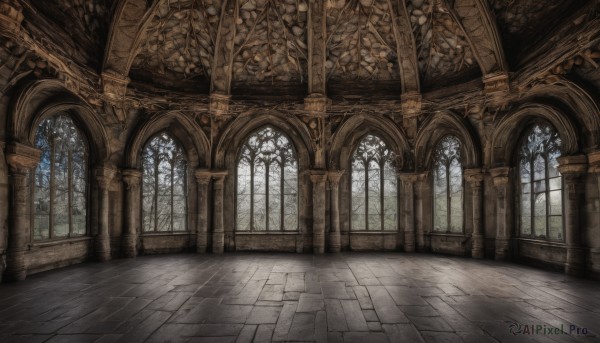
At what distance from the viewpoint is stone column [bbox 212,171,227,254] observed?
12.2 m

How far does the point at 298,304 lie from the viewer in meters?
5.98

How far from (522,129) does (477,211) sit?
8.72 feet

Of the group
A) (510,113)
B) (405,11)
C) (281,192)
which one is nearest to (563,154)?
(510,113)

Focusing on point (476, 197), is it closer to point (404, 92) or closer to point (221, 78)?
point (404, 92)

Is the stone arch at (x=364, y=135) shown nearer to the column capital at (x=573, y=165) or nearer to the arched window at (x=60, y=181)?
the column capital at (x=573, y=165)

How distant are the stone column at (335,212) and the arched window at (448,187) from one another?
329 cm

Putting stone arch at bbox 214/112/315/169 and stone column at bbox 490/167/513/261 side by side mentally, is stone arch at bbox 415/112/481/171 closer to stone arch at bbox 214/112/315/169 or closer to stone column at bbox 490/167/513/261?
stone column at bbox 490/167/513/261

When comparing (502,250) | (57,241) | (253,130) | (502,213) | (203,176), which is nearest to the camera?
(57,241)

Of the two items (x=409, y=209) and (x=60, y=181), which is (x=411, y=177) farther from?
(x=60, y=181)

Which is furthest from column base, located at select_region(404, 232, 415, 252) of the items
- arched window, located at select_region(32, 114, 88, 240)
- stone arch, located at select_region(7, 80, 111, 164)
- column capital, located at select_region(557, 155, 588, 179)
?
arched window, located at select_region(32, 114, 88, 240)

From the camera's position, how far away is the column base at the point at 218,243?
39.9 ft

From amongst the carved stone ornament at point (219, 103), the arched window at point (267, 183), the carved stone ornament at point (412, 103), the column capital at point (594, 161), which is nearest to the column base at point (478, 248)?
the column capital at point (594, 161)

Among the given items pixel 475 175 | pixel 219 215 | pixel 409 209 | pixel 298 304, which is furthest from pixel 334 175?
pixel 298 304

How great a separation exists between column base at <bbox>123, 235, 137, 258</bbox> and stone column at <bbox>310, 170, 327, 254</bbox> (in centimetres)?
555
